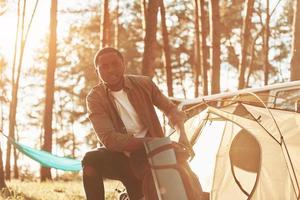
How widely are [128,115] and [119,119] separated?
0.26 feet

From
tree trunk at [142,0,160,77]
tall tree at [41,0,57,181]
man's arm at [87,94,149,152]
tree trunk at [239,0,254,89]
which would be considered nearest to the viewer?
man's arm at [87,94,149,152]

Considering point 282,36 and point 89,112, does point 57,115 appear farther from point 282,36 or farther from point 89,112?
point 89,112

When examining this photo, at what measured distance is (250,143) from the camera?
19.1ft

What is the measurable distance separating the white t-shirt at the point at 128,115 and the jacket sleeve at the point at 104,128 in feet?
0.43

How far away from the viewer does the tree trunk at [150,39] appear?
31.0 ft

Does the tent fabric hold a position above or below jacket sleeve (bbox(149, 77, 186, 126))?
below

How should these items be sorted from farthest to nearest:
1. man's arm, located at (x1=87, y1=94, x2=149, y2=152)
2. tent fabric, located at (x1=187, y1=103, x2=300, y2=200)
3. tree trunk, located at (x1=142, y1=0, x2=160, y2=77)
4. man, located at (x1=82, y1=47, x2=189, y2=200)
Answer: tree trunk, located at (x1=142, y1=0, x2=160, y2=77) < tent fabric, located at (x1=187, y1=103, x2=300, y2=200) < man, located at (x1=82, y1=47, x2=189, y2=200) < man's arm, located at (x1=87, y1=94, x2=149, y2=152)

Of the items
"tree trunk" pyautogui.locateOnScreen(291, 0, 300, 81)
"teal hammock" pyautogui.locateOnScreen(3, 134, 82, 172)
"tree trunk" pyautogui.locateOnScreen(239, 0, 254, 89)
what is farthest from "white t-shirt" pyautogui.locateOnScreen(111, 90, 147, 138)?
"tree trunk" pyautogui.locateOnScreen(239, 0, 254, 89)

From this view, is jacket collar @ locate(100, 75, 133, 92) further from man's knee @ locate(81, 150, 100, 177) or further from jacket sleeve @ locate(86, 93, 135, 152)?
man's knee @ locate(81, 150, 100, 177)

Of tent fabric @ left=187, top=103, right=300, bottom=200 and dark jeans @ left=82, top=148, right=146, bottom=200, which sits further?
tent fabric @ left=187, top=103, right=300, bottom=200

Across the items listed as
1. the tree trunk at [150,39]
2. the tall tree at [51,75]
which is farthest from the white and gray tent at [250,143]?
the tall tree at [51,75]

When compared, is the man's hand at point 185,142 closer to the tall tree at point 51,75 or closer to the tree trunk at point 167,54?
the tall tree at point 51,75

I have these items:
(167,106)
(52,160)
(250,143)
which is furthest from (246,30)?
(167,106)

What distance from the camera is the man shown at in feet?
11.7
